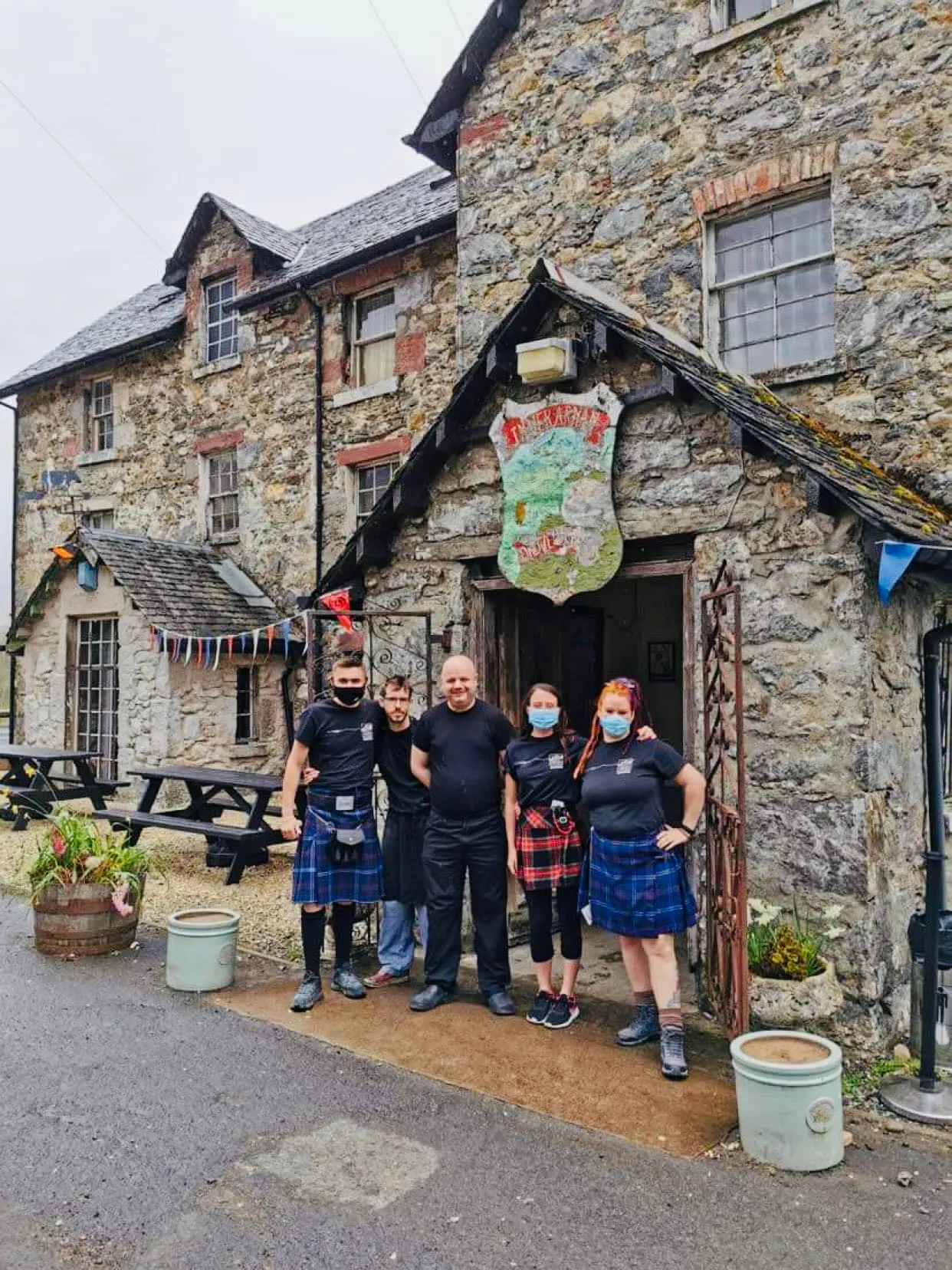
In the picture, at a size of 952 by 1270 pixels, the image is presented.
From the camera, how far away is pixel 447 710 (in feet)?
18.5

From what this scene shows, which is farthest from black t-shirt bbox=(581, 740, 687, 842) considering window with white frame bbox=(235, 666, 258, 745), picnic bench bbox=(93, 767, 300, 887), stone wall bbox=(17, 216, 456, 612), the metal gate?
window with white frame bbox=(235, 666, 258, 745)

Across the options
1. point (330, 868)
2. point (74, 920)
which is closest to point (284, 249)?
point (74, 920)

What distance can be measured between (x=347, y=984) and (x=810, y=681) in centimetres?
321

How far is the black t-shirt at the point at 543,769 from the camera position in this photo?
17.3 feet

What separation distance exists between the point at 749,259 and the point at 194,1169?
23.8 feet

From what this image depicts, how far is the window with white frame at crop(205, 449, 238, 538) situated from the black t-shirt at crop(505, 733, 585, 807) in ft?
37.4

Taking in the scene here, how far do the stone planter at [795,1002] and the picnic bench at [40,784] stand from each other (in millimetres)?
8508

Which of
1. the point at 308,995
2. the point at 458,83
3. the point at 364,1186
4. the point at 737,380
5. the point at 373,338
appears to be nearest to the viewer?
the point at 364,1186

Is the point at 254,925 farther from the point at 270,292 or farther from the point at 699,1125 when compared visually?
the point at 270,292

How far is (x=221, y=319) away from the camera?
16.2 metres

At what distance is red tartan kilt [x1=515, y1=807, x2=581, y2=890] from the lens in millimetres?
5203

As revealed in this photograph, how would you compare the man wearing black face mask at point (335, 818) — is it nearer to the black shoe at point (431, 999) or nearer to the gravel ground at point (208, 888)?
the black shoe at point (431, 999)

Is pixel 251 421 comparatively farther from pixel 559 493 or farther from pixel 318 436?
pixel 559 493

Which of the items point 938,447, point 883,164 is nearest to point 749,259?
point 883,164
